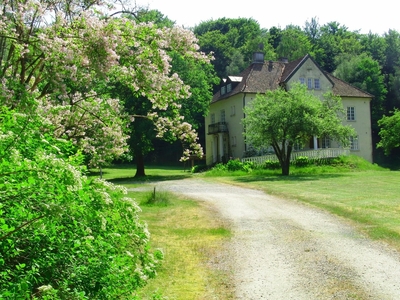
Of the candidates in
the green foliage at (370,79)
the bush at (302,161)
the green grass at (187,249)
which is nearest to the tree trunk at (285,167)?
the bush at (302,161)

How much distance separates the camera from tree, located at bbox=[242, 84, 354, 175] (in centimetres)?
2997

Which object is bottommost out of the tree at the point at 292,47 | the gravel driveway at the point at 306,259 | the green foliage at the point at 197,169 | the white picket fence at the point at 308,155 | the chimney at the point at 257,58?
the gravel driveway at the point at 306,259

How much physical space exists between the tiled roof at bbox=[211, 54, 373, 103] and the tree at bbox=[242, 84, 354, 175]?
441 inches

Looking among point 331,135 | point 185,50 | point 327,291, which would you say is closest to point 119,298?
point 327,291

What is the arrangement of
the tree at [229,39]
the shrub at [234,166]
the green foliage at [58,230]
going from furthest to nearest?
1. the tree at [229,39]
2. the shrub at [234,166]
3. the green foliage at [58,230]

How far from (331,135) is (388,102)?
36793 mm

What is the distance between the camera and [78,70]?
9.00 m

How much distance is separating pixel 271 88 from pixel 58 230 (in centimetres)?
4088

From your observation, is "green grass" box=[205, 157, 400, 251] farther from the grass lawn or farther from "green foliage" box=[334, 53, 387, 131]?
"green foliage" box=[334, 53, 387, 131]

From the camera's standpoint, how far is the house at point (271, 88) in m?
43.9

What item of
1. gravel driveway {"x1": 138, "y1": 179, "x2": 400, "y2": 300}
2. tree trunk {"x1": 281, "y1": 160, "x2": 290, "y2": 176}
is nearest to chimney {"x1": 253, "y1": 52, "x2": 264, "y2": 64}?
tree trunk {"x1": 281, "y1": 160, "x2": 290, "y2": 176}

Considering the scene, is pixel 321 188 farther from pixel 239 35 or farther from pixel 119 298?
pixel 239 35

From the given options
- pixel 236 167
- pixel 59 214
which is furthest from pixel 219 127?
pixel 59 214

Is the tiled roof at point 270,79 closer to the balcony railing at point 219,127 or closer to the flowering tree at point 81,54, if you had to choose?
the balcony railing at point 219,127
